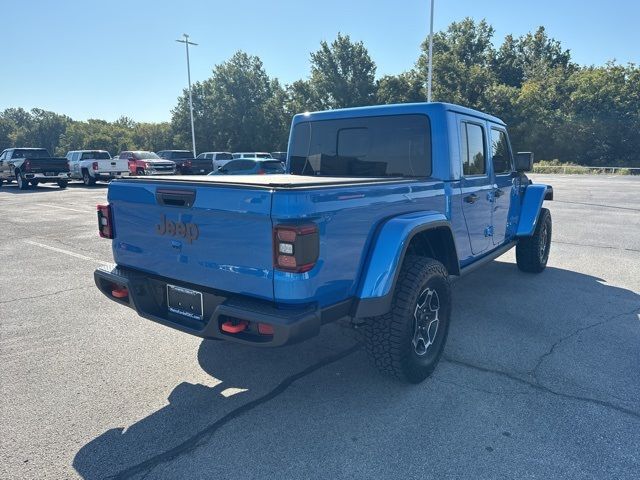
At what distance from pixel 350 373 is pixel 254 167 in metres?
14.8

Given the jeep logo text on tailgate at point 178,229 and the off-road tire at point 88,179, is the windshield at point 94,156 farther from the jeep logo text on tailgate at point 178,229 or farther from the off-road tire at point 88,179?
the jeep logo text on tailgate at point 178,229

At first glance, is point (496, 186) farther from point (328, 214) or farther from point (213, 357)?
point (213, 357)

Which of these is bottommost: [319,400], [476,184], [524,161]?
[319,400]

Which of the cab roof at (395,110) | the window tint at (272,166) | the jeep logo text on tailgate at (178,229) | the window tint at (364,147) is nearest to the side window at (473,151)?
the cab roof at (395,110)

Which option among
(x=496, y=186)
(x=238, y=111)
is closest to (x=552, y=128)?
(x=238, y=111)

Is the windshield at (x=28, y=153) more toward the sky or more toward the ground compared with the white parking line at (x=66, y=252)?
more toward the sky

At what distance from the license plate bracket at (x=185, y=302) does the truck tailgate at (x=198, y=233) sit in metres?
0.08

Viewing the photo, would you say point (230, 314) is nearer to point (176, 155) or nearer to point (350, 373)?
point (350, 373)

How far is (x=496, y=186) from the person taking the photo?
4.82m

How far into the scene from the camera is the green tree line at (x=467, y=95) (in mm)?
42156

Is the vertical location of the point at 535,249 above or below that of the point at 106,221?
below

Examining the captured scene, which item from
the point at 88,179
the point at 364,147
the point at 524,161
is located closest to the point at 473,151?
the point at 364,147

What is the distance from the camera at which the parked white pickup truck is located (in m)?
22.6

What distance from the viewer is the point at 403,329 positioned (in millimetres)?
2990
